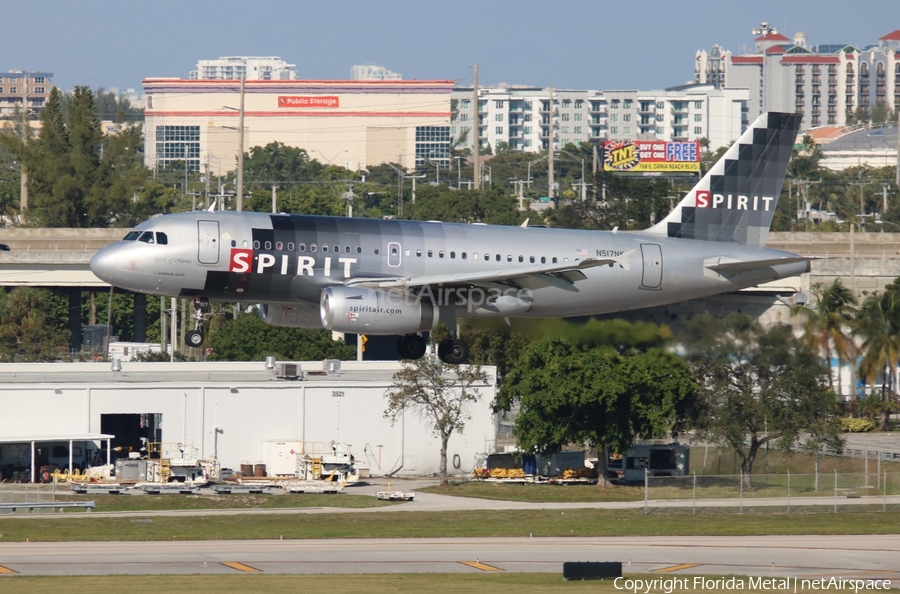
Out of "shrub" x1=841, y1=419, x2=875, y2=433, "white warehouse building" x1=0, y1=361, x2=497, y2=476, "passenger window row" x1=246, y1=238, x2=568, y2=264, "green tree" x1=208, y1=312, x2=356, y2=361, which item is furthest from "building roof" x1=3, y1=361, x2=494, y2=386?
"passenger window row" x1=246, y1=238, x2=568, y2=264

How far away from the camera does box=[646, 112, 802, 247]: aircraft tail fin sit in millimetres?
59844

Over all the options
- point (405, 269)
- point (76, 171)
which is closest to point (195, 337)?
point (405, 269)

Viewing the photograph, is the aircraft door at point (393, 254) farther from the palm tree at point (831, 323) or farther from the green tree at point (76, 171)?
the green tree at point (76, 171)

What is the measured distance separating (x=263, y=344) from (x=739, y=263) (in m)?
58.2

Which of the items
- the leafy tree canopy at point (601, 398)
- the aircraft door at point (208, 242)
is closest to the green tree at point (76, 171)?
the leafy tree canopy at point (601, 398)

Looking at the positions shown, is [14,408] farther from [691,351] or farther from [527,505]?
[691,351]

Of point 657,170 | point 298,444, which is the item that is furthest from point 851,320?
point 657,170

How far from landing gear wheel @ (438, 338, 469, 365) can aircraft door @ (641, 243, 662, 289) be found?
25.8 feet

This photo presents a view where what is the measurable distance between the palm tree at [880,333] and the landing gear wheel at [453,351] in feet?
150

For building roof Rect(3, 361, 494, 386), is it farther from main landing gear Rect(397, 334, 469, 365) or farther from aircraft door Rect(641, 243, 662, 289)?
aircraft door Rect(641, 243, 662, 289)

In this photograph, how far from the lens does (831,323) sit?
3238 inches

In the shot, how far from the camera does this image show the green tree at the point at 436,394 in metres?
90.9

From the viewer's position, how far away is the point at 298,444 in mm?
89250

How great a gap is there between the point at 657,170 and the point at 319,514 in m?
132
